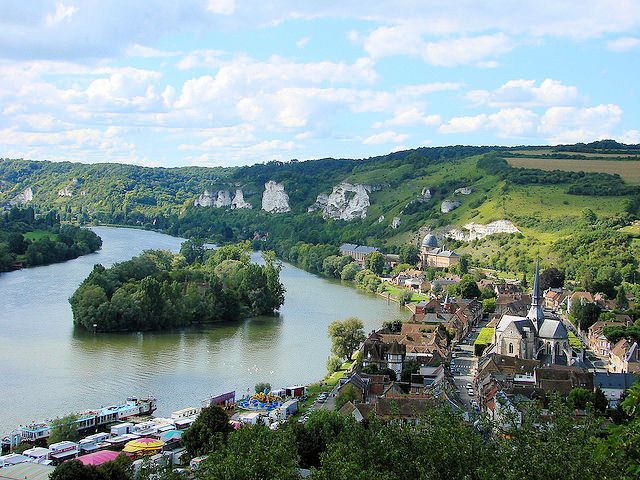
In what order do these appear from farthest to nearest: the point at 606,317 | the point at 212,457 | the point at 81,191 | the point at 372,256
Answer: the point at 81,191, the point at 372,256, the point at 606,317, the point at 212,457

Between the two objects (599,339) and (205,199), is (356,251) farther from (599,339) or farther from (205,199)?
(205,199)

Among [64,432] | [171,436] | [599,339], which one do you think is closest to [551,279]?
[599,339]

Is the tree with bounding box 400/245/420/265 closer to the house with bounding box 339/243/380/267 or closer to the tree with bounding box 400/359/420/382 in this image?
the house with bounding box 339/243/380/267

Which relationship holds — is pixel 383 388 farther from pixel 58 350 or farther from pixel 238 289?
pixel 238 289

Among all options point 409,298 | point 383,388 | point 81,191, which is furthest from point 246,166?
point 383,388

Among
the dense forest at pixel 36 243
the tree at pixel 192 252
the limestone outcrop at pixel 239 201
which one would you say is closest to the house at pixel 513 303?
the tree at pixel 192 252

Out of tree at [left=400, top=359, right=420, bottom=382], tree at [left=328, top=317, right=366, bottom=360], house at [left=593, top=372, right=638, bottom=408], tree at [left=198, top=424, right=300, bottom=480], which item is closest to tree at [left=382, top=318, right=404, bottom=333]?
tree at [left=328, top=317, right=366, bottom=360]
